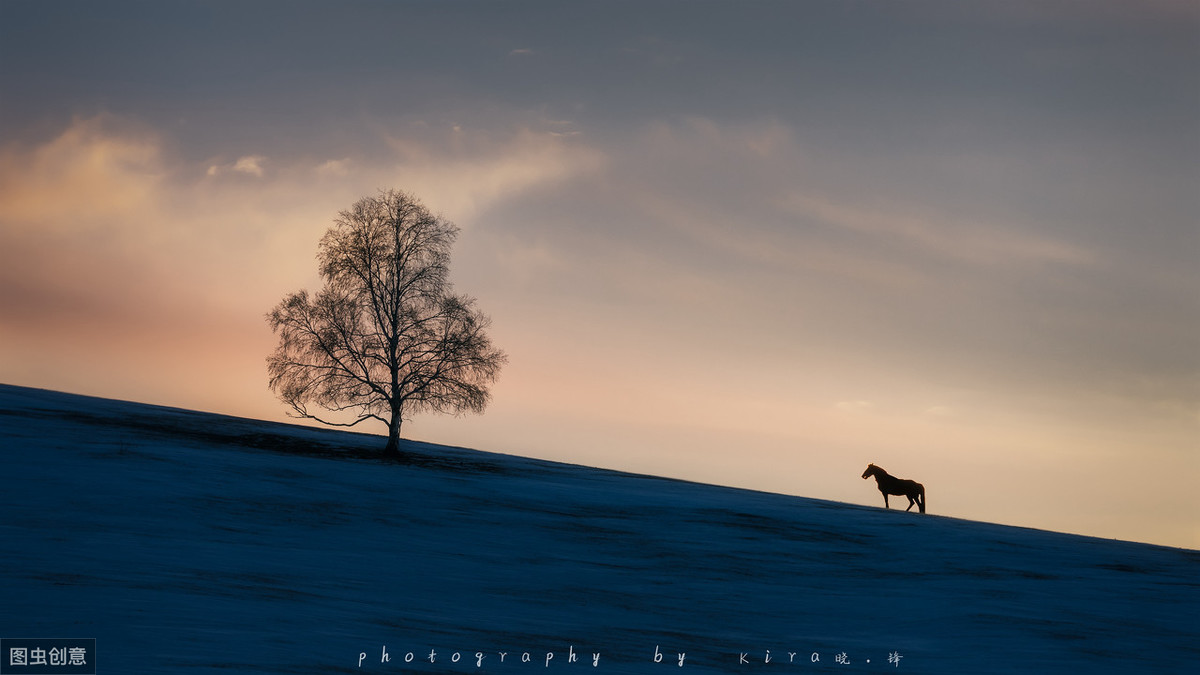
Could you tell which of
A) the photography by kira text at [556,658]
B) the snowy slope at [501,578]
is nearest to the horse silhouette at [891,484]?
the snowy slope at [501,578]

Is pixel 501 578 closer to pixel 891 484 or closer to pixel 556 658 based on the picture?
pixel 556 658

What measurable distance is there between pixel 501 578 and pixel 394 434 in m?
28.8

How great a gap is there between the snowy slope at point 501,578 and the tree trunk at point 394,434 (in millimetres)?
6547

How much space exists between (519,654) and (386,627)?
231cm

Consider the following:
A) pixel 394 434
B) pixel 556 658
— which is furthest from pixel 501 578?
pixel 394 434

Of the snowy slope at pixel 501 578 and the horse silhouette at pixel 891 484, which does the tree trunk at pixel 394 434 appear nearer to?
the snowy slope at pixel 501 578

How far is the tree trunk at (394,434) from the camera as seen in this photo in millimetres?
48366

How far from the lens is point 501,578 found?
21.3 metres

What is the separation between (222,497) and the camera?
29.0m

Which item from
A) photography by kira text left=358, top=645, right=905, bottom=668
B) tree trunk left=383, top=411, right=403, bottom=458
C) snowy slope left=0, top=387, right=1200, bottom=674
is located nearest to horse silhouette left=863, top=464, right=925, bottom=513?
snowy slope left=0, top=387, right=1200, bottom=674

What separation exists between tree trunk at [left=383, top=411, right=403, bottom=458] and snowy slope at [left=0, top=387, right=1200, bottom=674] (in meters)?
6.55

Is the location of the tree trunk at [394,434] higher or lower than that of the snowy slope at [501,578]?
higher

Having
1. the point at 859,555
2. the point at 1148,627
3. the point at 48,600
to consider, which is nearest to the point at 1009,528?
the point at 859,555

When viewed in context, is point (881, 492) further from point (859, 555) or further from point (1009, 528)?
point (859, 555)
